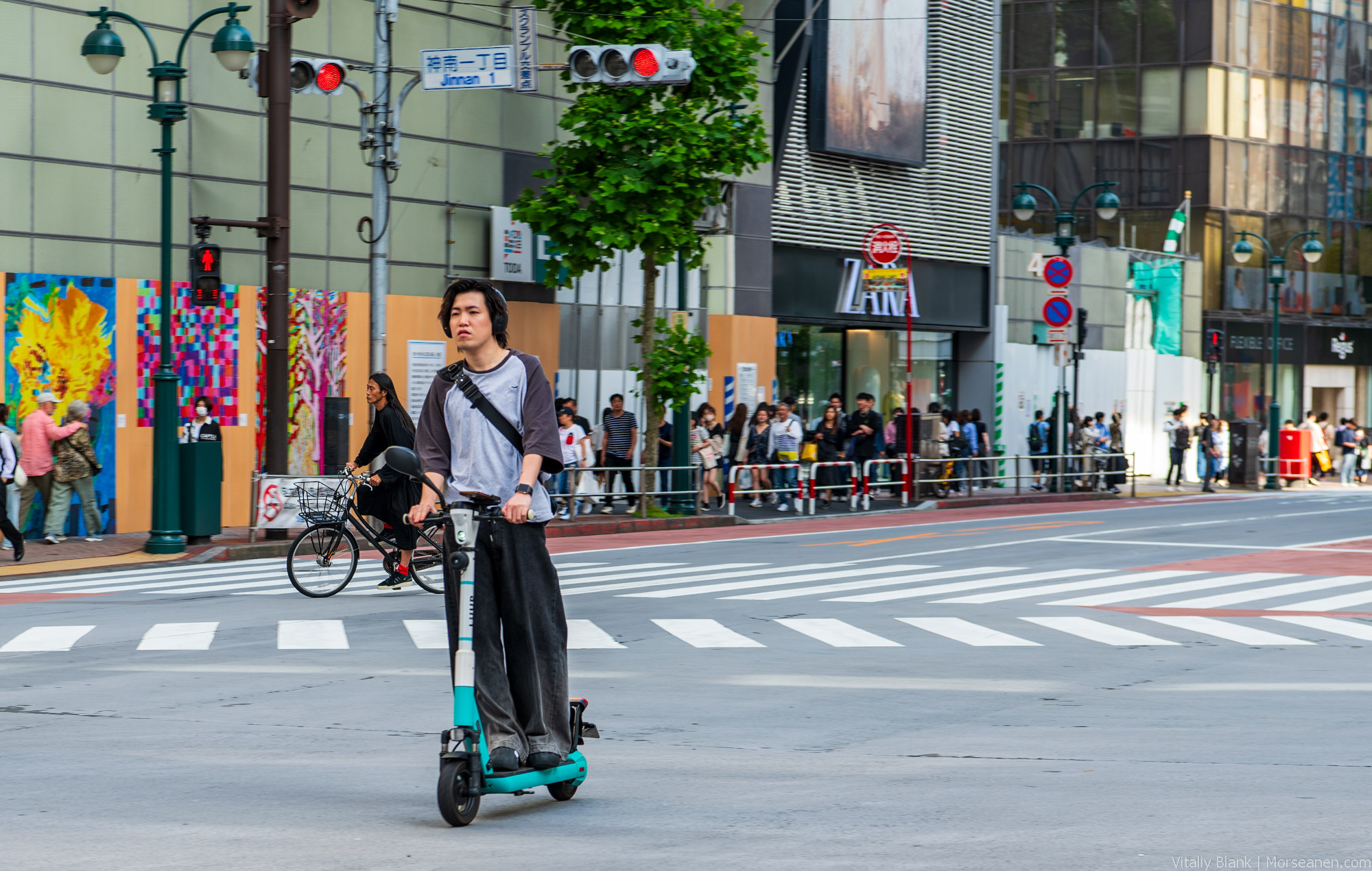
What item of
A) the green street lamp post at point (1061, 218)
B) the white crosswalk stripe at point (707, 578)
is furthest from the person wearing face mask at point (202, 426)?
the green street lamp post at point (1061, 218)

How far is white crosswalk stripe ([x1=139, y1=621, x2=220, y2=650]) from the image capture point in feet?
38.6

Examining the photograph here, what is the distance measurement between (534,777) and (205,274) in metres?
15.0

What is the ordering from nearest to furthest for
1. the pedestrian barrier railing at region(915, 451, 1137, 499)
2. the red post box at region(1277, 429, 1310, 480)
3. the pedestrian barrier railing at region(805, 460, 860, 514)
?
the pedestrian barrier railing at region(805, 460, 860, 514) < the pedestrian barrier railing at region(915, 451, 1137, 499) < the red post box at region(1277, 429, 1310, 480)

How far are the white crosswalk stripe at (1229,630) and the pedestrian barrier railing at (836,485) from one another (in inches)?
570

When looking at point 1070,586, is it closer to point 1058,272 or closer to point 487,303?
point 487,303

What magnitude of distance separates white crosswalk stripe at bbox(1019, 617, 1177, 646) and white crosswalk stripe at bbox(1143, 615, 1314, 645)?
586 mm

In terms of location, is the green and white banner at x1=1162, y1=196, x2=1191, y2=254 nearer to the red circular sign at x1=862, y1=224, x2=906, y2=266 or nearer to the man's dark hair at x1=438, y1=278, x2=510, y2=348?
the red circular sign at x1=862, y1=224, x2=906, y2=266

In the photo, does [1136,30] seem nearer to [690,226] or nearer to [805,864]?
[690,226]

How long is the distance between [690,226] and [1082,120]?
1362 inches

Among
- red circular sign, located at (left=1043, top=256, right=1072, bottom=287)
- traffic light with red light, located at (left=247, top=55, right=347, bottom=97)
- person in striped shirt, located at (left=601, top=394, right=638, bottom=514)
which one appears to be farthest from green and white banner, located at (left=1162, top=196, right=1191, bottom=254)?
traffic light with red light, located at (left=247, top=55, right=347, bottom=97)

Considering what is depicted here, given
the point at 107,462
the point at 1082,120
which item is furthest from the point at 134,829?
the point at 1082,120

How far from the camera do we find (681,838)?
607 centimetres

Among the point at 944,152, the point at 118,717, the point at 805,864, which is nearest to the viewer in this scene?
the point at 805,864

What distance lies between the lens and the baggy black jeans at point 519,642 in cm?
635
